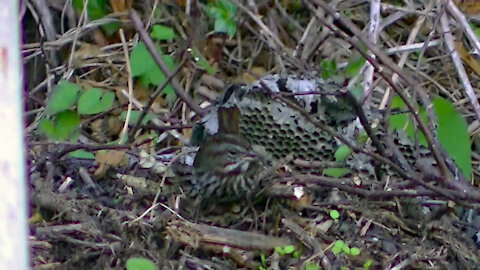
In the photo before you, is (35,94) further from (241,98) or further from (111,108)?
(241,98)

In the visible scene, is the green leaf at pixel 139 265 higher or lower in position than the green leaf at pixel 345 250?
higher

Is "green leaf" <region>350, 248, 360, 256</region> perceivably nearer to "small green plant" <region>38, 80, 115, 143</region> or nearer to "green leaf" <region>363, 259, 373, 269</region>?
"green leaf" <region>363, 259, 373, 269</region>

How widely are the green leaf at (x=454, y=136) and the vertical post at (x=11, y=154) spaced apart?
221 centimetres

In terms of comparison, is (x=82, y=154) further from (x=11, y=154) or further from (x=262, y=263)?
(x=11, y=154)

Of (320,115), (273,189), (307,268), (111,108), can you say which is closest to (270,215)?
(273,189)

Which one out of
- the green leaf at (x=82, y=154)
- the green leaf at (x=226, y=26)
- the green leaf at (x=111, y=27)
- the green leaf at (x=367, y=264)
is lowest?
the green leaf at (x=367, y=264)

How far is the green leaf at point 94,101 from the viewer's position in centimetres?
407

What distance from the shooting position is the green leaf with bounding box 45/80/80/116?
13.6 feet

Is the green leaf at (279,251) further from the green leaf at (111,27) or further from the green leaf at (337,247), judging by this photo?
the green leaf at (111,27)

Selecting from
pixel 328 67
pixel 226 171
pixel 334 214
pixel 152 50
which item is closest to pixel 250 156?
pixel 226 171

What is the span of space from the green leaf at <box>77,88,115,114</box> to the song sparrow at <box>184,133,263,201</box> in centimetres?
84

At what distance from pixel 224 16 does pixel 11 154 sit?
11.0 ft

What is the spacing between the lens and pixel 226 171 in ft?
10.9

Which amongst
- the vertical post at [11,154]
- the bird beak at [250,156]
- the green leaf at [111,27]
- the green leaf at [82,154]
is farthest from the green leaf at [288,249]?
the green leaf at [111,27]
